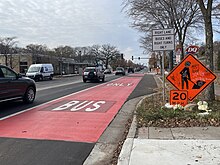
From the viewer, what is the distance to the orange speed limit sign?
28.7ft

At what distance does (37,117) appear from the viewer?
8797 millimetres

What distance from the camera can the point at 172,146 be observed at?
5.36 metres

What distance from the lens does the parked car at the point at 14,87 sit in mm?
10344

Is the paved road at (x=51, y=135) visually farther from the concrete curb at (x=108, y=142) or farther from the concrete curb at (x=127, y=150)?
the concrete curb at (x=127, y=150)

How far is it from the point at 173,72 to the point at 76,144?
4816 millimetres

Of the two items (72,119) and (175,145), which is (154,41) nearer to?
(72,119)

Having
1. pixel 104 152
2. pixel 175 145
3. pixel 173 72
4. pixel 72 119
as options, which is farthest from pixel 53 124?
pixel 173 72

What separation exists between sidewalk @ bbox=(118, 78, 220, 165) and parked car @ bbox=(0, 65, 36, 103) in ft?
19.3

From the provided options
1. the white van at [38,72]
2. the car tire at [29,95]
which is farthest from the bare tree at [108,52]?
the car tire at [29,95]

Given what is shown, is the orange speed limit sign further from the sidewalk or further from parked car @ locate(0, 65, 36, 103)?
parked car @ locate(0, 65, 36, 103)

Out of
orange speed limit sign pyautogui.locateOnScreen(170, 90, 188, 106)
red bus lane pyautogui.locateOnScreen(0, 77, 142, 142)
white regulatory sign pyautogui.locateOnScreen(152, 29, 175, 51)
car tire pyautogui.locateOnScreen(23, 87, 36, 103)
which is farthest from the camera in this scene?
car tire pyautogui.locateOnScreen(23, 87, 36, 103)

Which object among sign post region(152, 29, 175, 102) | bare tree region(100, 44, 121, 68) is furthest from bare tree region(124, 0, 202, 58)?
bare tree region(100, 44, 121, 68)

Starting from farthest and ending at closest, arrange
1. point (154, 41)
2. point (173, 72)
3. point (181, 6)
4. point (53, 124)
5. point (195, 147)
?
point (181, 6)
point (154, 41)
point (173, 72)
point (53, 124)
point (195, 147)

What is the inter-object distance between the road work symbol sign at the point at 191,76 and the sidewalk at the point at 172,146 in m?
2.62
